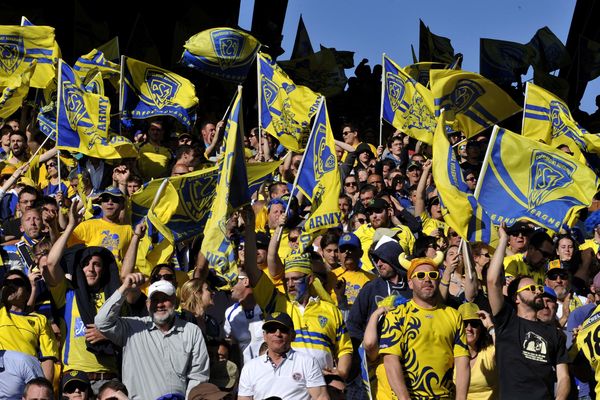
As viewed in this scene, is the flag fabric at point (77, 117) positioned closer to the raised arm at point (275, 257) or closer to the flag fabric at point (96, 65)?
the flag fabric at point (96, 65)

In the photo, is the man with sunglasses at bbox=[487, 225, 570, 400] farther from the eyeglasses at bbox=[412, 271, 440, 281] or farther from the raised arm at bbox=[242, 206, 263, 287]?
the raised arm at bbox=[242, 206, 263, 287]

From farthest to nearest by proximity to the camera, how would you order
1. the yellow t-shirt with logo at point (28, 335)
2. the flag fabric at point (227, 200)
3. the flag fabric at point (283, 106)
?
the flag fabric at point (283, 106)
the flag fabric at point (227, 200)
the yellow t-shirt with logo at point (28, 335)

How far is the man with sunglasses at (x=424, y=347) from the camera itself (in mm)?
11531

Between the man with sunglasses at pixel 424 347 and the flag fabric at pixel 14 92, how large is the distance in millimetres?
7432

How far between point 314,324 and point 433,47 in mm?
14827

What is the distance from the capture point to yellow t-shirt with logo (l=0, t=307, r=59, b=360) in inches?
464

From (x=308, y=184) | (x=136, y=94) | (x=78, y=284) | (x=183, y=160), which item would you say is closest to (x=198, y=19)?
(x=136, y=94)

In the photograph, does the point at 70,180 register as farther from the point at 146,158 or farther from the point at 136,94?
the point at 136,94

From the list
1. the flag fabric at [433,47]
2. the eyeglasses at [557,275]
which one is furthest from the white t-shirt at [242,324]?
the flag fabric at [433,47]

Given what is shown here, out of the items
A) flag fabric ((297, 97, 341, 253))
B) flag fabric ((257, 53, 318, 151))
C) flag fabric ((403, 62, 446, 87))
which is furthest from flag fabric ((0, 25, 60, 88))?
flag fabric ((403, 62, 446, 87))

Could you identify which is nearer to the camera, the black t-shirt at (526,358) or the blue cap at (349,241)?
the black t-shirt at (526,358)

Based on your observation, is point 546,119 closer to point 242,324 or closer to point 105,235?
point 105,235

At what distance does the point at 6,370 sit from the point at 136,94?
25.5ft

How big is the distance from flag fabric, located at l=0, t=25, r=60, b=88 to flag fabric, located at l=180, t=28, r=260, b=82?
1861 mm
